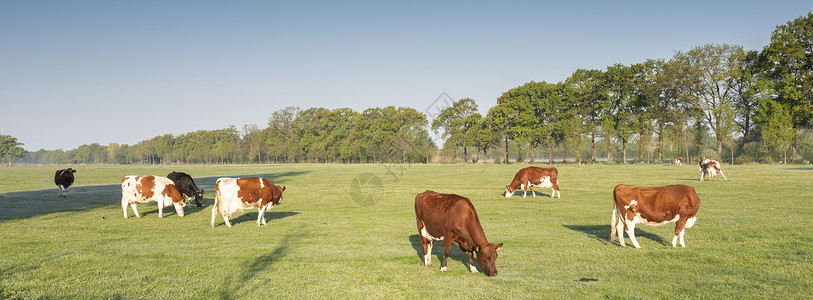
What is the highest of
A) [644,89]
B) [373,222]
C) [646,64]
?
[646,64]

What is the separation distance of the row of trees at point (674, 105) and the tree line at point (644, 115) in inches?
6.8

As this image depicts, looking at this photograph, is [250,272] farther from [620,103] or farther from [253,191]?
[620,103]

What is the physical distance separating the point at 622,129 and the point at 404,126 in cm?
5612

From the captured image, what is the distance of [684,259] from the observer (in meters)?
9.84

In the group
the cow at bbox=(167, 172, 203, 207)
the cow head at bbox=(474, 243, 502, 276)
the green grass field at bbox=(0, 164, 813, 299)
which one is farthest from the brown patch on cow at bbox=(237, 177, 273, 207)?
the cow head at bbox=(474, 243, 502, 276)

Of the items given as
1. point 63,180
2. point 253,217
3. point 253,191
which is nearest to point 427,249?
point 253,191

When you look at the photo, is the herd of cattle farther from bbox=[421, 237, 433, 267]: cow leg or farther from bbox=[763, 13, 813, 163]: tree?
bbox=[763, 13, 813, 163]: tree

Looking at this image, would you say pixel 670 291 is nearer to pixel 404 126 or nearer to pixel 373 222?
pixel 373 222

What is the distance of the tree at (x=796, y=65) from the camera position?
177 feet

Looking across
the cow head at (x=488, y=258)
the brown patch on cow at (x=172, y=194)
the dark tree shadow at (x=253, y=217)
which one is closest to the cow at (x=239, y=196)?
the dark tree shadow at (x=253, y=217)

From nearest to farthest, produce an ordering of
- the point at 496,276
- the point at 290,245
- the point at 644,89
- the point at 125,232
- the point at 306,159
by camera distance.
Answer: the point at 496,276 → the point at 290,245 → the point at 125,232 → the point at 644,89 → the point at 306,159

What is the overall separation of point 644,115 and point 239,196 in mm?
76215

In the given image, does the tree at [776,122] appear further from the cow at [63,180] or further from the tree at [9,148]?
the tree at [9,148]

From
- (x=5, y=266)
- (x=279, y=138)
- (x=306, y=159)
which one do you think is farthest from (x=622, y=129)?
(x=279, y=138)
